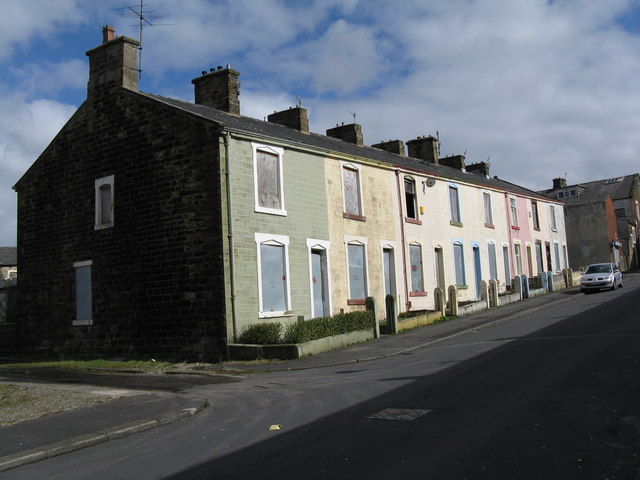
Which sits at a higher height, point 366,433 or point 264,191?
point 264,191

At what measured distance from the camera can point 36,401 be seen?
422 inches

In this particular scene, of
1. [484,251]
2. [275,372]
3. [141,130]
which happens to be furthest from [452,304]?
[141,130]

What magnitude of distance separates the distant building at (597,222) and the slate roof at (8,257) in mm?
53592

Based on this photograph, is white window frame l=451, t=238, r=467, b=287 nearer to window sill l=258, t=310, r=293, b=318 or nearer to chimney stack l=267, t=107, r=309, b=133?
chimney stack l=267, t=107, r=309, b=133

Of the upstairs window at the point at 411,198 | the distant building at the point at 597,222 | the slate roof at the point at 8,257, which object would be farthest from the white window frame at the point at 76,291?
the distant building at the point at 597,222

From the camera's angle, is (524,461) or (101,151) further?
(101,151)

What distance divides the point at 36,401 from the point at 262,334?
645 cm

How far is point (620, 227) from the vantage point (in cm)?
6144

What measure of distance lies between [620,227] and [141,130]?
183ft

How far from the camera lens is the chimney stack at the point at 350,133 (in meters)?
29.2

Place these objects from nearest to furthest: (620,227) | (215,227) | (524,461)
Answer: (524,461)
(215,227)
(620,227)

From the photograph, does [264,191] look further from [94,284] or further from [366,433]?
[366,433]

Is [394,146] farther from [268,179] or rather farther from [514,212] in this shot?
[268,179]

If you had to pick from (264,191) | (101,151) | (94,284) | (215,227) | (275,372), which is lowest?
(275,372)
